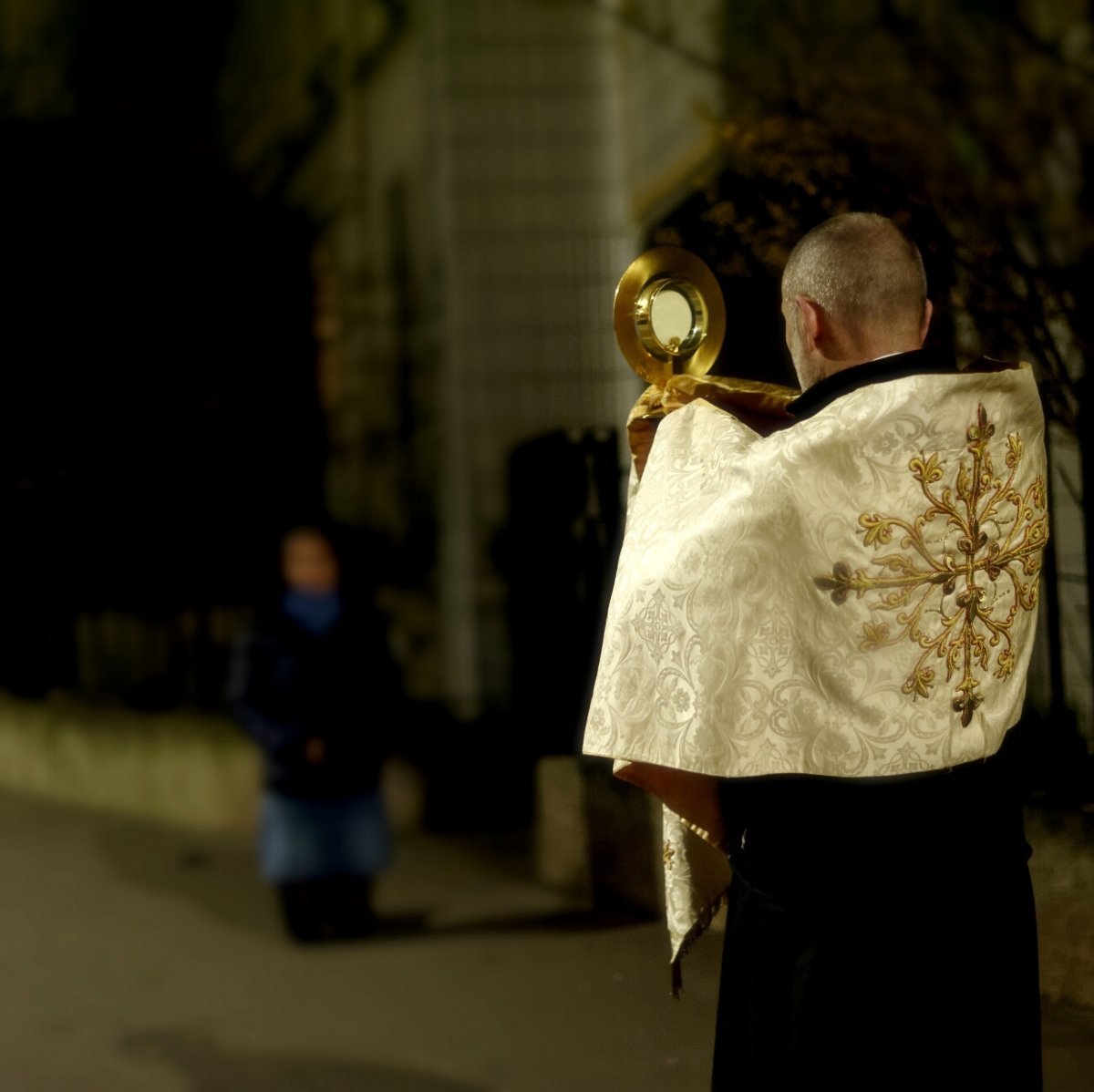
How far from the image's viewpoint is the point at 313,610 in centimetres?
575

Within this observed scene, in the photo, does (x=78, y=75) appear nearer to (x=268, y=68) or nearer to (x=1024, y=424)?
(x=268, y=68)

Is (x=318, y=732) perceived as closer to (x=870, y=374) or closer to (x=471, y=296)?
(x=870, y=374)

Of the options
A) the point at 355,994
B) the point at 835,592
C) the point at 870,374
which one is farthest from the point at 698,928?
the point at 355,994

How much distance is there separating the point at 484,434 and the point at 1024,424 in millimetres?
8330

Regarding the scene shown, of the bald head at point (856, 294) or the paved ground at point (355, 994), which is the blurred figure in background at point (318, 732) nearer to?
the paved ground at point (355, 994)

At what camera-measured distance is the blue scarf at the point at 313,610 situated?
573 cm

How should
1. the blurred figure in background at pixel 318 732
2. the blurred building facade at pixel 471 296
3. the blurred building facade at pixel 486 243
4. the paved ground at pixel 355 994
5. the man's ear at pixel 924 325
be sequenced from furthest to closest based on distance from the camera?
the blurred building facade at pixel 486 243
the blurred building facade at pixel 471 296
the blurred figure in background at pixel 318 732
the paved ground at pixel 355 994
the man's ear at pixel 924 325

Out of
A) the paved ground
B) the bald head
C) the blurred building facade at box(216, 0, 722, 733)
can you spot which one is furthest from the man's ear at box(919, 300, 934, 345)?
the blurred building facade at box(216, 0, 722, 733)

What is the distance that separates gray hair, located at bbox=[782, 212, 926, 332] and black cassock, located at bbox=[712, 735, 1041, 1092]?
2.27ft

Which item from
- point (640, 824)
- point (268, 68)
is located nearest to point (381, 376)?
point (268, 68)

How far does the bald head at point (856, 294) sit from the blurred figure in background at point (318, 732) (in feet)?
12.0

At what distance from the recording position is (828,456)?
219cm

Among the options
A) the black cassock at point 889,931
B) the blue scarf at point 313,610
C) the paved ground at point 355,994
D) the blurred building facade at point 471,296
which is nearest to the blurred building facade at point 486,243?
the blurred building facade at point 471,296

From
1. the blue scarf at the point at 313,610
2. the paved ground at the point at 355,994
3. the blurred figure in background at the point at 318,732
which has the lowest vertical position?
the paved ground at the point at 355,994
